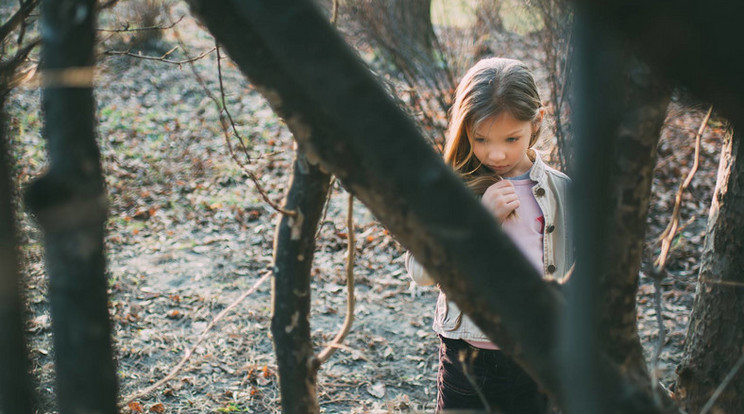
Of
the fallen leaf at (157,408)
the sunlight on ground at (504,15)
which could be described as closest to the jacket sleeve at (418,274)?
the fallen leaf at (157,408)

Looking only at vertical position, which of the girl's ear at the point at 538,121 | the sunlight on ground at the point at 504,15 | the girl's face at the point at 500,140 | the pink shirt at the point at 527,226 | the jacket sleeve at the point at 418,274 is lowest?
the jacket sleeve at the point at 418,274

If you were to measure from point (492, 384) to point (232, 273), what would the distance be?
3.52 m

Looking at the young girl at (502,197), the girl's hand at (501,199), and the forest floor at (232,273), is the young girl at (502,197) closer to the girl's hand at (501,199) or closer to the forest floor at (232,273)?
the girl's hand at (501,199)

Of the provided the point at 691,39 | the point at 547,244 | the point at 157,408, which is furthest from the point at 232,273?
the point at 691,39

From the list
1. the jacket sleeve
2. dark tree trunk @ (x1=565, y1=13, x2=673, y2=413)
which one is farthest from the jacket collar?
dark tree trunk @ (x1=565, y1=13, x2=673, y2=413)

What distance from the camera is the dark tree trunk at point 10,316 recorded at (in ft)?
4.20

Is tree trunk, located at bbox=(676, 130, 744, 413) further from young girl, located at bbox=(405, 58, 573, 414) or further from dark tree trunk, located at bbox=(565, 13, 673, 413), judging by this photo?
dark tree trunk, located at bbox=(565, 13, 673, 413)

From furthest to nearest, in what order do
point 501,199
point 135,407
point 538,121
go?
point 135,407 < point 538,121 < point 501,199

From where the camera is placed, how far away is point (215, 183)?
23.6 feet

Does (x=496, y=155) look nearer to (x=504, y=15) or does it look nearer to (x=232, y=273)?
(x=232, y=273)

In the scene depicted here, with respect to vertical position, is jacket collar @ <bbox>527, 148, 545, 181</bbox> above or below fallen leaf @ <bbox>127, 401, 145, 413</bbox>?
above

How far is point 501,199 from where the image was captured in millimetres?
2189

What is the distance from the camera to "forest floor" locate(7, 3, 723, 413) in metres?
3.97

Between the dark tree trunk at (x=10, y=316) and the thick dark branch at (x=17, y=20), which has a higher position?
the thick dark branch at (x=17, y=20)
